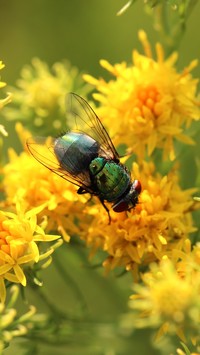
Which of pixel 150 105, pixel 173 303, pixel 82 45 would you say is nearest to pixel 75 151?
pixel 150 105

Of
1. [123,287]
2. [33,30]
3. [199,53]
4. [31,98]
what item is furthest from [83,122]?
[33,30]

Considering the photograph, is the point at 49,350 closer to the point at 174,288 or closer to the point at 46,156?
the point at 46,156

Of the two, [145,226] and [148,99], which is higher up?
[148,99]

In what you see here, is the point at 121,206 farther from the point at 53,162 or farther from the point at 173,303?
the point at 173,303

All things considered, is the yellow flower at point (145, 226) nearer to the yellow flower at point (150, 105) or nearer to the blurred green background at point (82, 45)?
the yellow flower at point (150, 105)

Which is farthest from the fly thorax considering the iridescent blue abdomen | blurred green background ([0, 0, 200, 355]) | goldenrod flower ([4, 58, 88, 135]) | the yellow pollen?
blurred green background ([0, 0, 200, 355])

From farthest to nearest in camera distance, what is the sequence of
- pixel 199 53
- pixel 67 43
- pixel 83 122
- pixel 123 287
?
pixel 67 43, pixel 199 53, pixel 123 287, pixel 83 122
